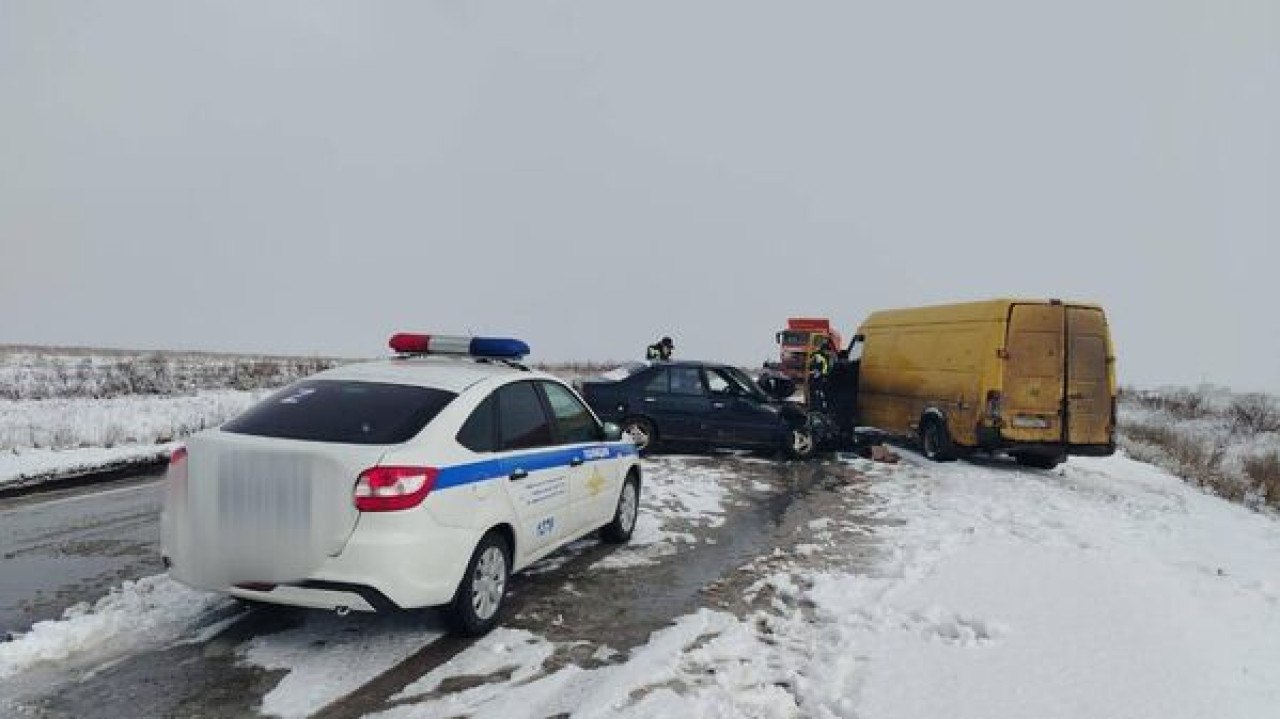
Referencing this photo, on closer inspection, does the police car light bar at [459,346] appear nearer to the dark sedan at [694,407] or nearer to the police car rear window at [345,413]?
the police car rear window at [345,413]

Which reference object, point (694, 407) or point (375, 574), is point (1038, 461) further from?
point (375, 574)

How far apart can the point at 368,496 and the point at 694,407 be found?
30.4 ft

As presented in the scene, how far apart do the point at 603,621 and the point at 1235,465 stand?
54.3 ft

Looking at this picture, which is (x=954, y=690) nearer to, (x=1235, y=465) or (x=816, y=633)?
(x=816, y=633)

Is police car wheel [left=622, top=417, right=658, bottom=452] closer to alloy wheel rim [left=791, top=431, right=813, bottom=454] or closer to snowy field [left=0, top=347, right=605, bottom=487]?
alloy wheel rim [left=791, top=431, right=813, bottom=454]

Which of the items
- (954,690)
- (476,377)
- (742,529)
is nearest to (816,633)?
(954,690)

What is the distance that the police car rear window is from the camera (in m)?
4.76

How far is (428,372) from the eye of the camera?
220 inches

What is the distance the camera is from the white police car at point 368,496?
444 cm

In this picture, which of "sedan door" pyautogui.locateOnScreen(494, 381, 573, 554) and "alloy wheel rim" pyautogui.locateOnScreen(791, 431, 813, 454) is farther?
"alloy wheel rim" pyautogui.locateOnScreen(791, 431, 813, 454)

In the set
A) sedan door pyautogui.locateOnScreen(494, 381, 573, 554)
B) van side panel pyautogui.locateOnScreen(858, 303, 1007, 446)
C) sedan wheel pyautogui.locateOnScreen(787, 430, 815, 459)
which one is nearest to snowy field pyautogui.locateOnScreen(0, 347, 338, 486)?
sedan door pyautogui.locateOnScreen(494, 381, 573, 554)

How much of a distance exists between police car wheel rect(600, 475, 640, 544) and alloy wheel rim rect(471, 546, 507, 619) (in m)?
2.18

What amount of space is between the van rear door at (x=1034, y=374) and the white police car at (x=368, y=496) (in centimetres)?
881

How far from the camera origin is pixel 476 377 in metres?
5.55
